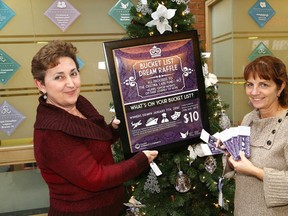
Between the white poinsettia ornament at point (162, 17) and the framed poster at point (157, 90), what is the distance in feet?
0.46

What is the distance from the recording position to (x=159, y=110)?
1756mm

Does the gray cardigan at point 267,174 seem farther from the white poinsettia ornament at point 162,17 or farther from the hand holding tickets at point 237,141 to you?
the white poinsettia ornament at point 162,17

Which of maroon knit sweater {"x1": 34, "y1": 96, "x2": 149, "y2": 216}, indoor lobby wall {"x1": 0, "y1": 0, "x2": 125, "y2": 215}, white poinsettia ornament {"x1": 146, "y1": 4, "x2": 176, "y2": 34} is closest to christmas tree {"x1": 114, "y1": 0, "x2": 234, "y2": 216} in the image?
white poinsettia ornament {"x1": 146, "y1": 4, "x2": 176, "y2": 34}

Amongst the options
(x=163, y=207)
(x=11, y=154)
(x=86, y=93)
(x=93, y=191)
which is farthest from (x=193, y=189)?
(x=11, y=154)

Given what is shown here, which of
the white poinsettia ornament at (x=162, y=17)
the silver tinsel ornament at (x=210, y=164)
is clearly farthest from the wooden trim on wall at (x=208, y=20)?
the silver tinsel ornament at (x=210, y=164)

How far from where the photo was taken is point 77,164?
4.41ft

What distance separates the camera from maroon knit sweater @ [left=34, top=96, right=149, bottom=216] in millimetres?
1347

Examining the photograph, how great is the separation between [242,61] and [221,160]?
99.6 inches

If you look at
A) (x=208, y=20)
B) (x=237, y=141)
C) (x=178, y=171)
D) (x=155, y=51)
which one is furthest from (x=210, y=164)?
(x=208, y=20)

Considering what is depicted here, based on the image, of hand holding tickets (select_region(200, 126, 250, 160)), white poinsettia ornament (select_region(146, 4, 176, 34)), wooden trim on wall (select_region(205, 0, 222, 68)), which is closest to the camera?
hand holding tickets (select_region(200, 126, 250, 160))

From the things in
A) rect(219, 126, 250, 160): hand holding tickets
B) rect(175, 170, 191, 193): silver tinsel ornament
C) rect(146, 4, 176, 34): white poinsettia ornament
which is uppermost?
rect(146, 4, 176, 34): white poinsettia ornament

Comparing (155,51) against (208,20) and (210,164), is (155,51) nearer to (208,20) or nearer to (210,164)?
(210,164)

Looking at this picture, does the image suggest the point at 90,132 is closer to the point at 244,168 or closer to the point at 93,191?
the point at 93,191

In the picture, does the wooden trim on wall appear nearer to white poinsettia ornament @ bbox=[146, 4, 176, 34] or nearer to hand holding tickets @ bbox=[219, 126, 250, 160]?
white poinsettia ornament @ bbox=[146, 4, 176, 34]
